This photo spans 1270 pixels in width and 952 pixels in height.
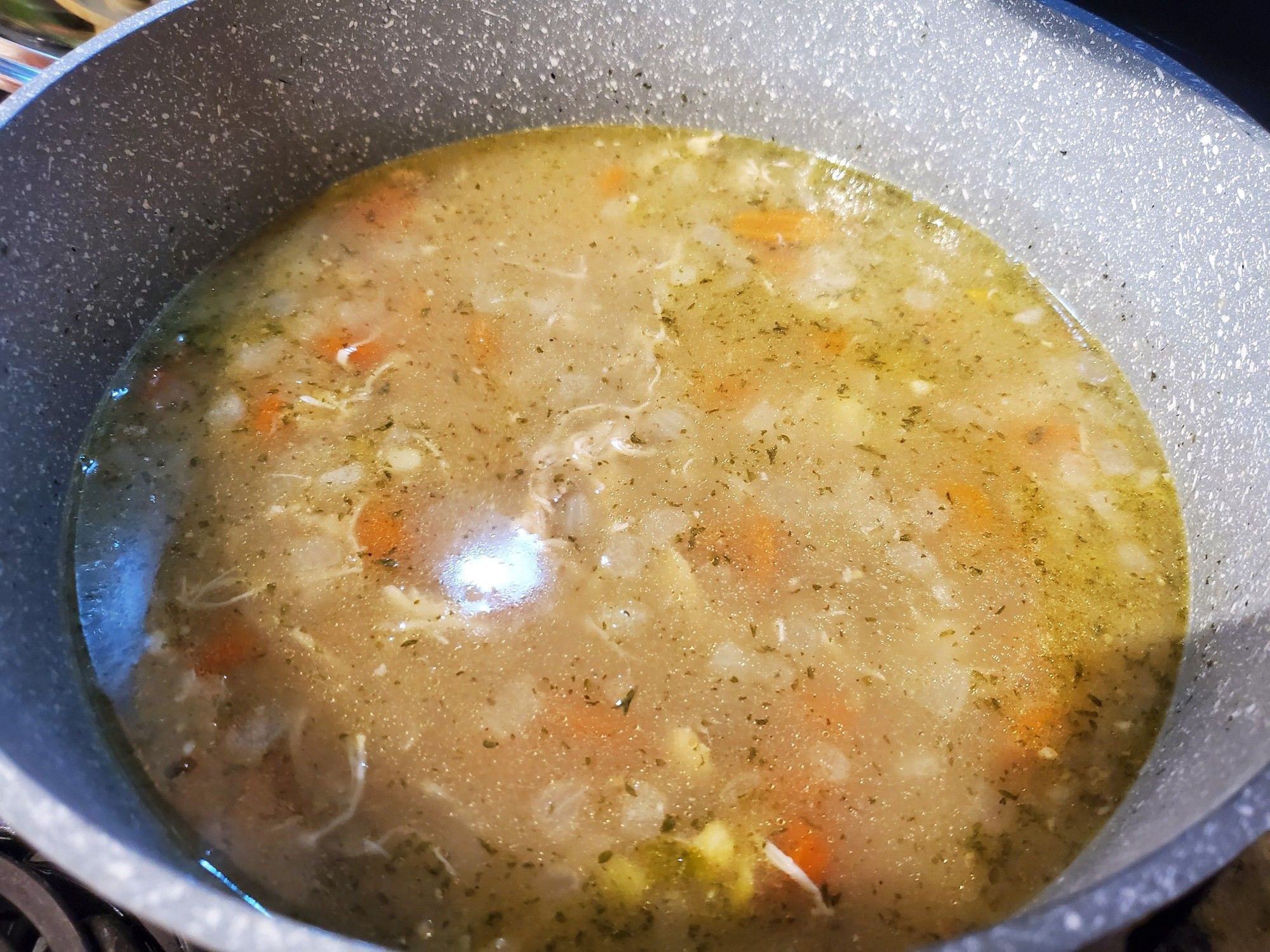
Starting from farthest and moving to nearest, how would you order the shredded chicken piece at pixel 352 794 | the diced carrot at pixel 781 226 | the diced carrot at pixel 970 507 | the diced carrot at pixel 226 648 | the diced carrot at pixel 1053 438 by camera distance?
the diced carrot at pixel 781 226, the diced carrot at pixel 1053 438, the diced carrot at pixel 970 507, the diced carrot at pixel 226 648, the shredded chicken piece at pixel 352 794

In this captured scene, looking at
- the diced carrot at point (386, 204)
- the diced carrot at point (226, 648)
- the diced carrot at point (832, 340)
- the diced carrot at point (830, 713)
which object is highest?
the diced carrot at point (386, 204)

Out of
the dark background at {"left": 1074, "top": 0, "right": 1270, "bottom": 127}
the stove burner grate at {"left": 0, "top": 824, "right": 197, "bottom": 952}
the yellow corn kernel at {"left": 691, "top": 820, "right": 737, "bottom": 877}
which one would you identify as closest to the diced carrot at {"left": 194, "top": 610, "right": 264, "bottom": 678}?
the stove burner grate at {"left": 0, "top": 824, "right": 197, "bottom": 952}

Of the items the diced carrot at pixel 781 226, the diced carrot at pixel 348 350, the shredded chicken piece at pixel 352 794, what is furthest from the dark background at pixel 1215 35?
the shredded chicken piece at pixel 352 794

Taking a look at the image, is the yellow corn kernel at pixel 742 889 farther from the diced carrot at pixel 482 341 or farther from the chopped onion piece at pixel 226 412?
the chopped onion piece at pixel 226 412

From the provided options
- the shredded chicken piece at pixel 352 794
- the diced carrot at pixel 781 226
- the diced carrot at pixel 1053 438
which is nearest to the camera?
the shredded chicken piece at pixel 352 794

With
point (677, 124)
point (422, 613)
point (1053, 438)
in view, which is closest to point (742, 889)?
point (422, 613)

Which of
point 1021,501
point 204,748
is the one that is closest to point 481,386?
point 204,748

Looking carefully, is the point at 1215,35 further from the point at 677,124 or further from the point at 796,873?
the point at 796,873
